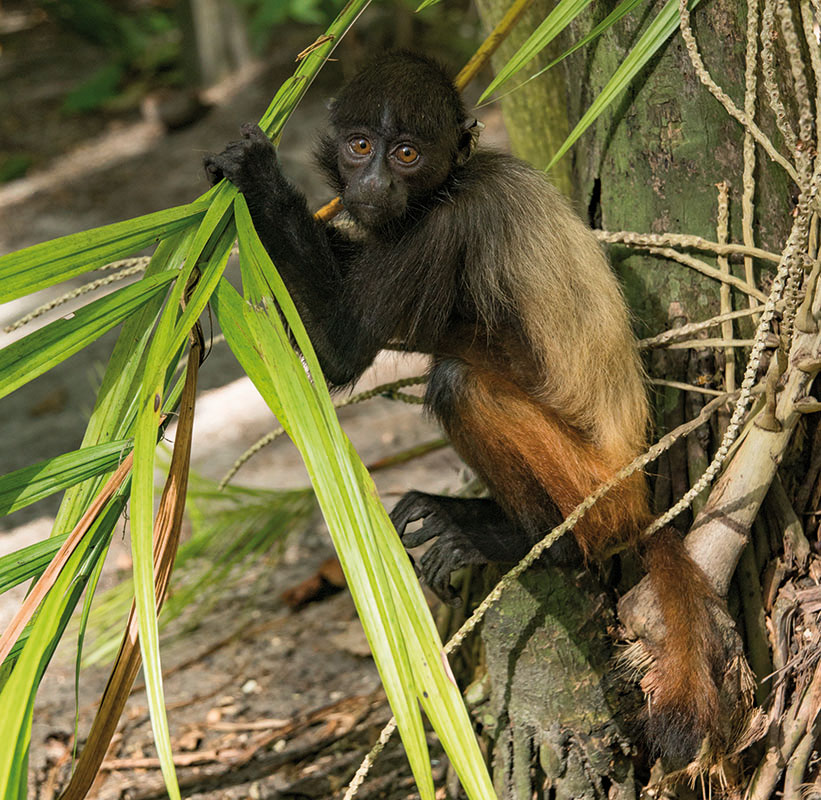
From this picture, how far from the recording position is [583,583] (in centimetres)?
243

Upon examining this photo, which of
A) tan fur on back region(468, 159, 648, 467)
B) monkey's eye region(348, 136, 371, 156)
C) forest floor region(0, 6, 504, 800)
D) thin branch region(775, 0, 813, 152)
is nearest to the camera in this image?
thin branch region(775, 0, 813, 152)

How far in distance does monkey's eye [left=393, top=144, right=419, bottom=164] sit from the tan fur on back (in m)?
0.27

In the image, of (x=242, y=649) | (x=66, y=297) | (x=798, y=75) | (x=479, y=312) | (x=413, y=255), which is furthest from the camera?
(x=242, y=649)

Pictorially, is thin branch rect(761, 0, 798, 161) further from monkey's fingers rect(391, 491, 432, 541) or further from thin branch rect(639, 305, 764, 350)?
monkey's fingers rect(391, 491, 432, 541)

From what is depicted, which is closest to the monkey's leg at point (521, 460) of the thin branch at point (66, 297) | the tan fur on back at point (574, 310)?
the tan fur on back at point (574, 310)

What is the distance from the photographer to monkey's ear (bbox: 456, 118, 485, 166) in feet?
8.67

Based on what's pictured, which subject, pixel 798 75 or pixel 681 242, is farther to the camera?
pixel 681 242

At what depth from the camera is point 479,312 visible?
2559mm

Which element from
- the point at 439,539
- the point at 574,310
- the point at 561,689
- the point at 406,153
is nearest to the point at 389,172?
the point at 406,153

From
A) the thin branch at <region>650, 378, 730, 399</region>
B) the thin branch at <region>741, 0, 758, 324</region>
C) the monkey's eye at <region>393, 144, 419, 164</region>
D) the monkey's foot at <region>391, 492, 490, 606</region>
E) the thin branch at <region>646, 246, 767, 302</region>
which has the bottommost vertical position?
the monkey's foot at <region>391, 492, 490, 606</region>

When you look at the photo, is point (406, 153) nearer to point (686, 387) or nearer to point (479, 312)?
point (479, 312)

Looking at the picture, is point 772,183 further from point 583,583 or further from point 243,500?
point 243,500

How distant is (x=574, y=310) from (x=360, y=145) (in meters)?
0.75

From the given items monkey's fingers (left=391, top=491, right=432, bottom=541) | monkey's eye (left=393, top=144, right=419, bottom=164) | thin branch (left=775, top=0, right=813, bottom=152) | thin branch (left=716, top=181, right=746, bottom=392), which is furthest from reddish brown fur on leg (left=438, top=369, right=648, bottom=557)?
thin branch (left=775, top=0, right=813, bottom=152)
